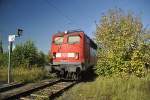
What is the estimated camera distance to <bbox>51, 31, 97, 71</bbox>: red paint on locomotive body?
16.9m

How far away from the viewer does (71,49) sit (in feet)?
56.5

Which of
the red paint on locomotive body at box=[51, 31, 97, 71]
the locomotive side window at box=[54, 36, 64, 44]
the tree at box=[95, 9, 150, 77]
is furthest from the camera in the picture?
the locomotive side window at box=[54, 36, 64, 44]

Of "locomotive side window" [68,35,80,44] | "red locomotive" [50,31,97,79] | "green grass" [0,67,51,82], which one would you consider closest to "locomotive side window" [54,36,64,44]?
"red locomotive" [50,31,97,79]

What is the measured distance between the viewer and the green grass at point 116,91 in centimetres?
1004

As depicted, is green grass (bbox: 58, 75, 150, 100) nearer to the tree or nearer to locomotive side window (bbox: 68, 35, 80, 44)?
the tree

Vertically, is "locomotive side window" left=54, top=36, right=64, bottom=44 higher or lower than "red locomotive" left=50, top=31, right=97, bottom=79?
higher

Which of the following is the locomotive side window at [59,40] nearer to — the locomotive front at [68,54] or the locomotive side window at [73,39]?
the locomotive front at [68,54]

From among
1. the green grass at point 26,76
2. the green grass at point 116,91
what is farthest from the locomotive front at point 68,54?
the green grass at point 116,91

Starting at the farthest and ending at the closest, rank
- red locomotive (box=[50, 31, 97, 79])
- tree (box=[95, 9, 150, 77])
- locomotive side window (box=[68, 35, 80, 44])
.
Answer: locomotive side window (box=[68, 35, 80, 44]) → red locomotive (box=[50, 31, 97, 79]) → tree (box=[95, 9, 150, 77])

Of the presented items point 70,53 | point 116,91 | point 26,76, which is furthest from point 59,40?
point 116,91

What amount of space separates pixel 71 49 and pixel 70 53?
0.81 feet

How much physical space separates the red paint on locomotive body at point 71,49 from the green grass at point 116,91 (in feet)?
10.1

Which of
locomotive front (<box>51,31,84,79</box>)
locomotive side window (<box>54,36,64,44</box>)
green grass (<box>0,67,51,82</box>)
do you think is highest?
locomotive side window (<box>54,36,64,44</box>)

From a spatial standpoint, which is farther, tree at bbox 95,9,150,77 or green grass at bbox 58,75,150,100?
tree at bbox 95,9,150,77
